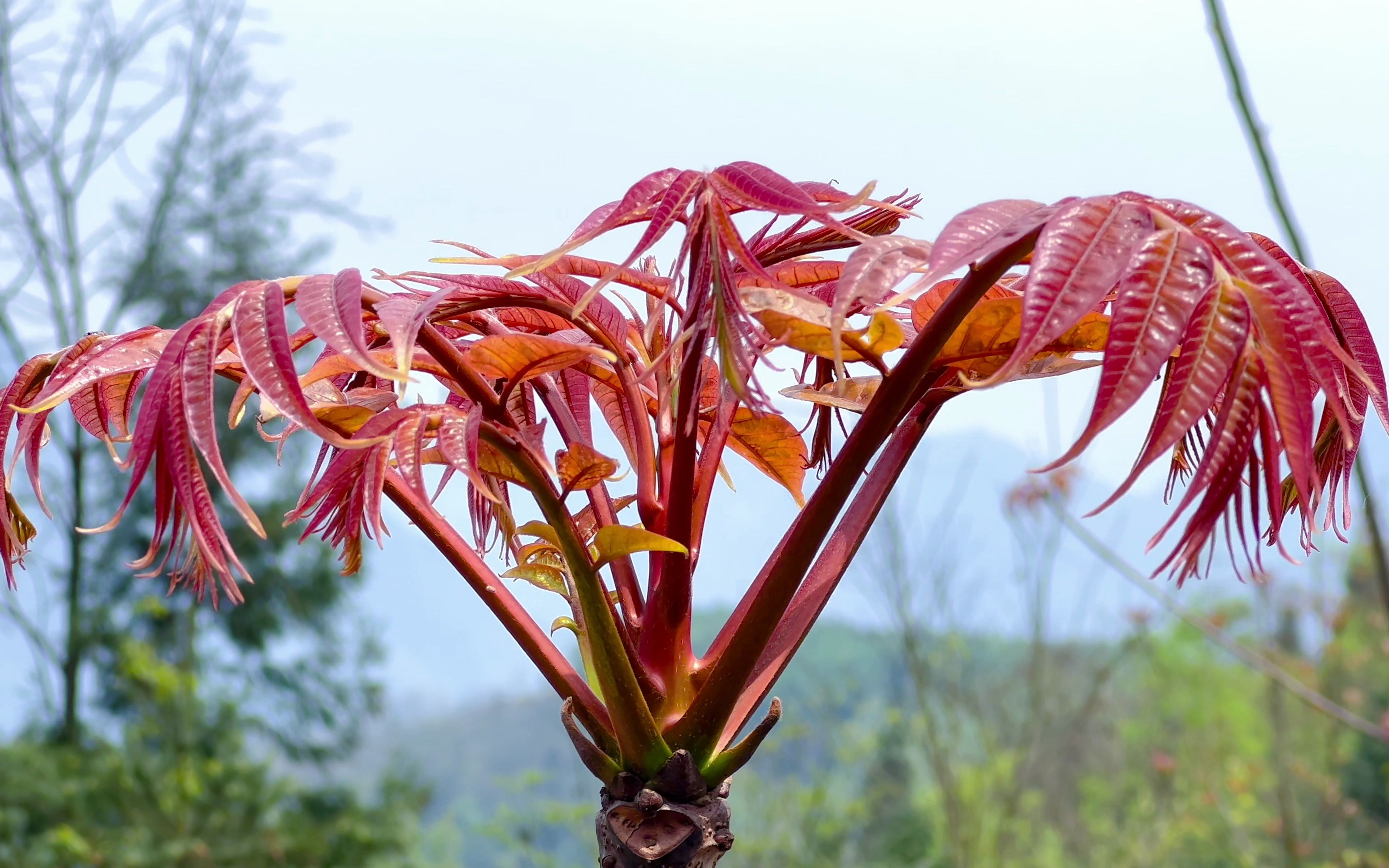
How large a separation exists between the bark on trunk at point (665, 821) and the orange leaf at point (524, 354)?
15 cm

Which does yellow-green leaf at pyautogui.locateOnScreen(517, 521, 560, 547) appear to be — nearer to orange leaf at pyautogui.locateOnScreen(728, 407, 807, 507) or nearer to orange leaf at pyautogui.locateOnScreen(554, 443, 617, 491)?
orange leaf at pyautogui.locateOnScreen(554, 443, 617, 491)

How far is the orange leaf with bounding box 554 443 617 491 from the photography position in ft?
1.38

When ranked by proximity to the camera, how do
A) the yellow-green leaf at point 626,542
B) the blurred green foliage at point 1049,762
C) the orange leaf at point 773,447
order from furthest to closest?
the blurred green foliage at point 1049,762 < the orange leaf at point 773,447 < the yellow-green leaf at point 626,542

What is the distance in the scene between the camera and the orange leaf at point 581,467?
1.38ft

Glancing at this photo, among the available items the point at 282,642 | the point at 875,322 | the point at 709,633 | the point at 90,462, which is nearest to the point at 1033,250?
the point at 875,322

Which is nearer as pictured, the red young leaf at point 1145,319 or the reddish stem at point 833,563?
the red young leaf at point 1145,319

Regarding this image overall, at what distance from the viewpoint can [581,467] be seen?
1.39 feet

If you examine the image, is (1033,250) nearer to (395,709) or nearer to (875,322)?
(875,322)

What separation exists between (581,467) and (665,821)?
133 millimetres

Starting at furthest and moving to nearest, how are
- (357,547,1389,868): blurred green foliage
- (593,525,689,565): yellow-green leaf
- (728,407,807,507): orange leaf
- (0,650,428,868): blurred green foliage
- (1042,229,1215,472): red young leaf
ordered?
1. (0,650,428,868): blurred green foliage
2. (357,547,1389,868): blurred green foliage
3. (728,407,807,507): orange leaf
4. (593,525,689,565): yellow-green leaf
5. (1042,229,1215,472): red young leaf

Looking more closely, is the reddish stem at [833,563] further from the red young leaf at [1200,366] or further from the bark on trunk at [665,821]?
the red young leaf at [1200,366]

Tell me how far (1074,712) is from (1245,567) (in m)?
3.43

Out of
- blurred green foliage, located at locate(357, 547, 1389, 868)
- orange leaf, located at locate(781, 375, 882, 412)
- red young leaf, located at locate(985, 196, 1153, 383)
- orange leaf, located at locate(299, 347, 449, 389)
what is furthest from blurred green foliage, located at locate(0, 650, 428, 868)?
red young leaf, located at locate(985, 196, 1153, 383)

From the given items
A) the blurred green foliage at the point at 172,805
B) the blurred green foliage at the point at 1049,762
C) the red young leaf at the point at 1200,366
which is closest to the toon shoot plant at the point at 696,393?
the red young leaf at the point at 1200,366
